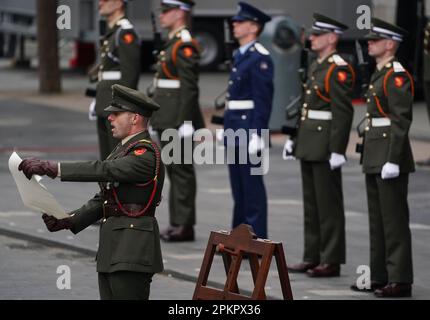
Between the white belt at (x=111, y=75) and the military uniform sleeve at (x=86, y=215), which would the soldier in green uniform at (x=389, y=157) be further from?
the white belt at (x=111, y=75)

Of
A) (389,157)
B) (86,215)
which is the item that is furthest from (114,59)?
(86,215)

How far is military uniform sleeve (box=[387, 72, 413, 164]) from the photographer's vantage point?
39.2 feet

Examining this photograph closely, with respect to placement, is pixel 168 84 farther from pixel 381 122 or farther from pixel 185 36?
pixel 381 122

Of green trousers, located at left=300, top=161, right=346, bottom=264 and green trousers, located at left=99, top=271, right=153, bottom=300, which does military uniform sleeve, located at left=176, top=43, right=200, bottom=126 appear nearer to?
green trousers, located at left=300, top=161, right=346, bottom=264

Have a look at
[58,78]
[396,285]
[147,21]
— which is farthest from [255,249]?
[147,21]

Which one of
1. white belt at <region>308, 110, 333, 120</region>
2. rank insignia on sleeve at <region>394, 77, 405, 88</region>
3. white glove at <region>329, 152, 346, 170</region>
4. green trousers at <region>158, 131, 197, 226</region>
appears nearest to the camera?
rank insignia on sleeve at <region>394, 77, 405, 88</region>

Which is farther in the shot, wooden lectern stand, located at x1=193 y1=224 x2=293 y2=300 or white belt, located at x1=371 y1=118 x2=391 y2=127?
white belt, located at x1=371 y1=118 x2=391 y2=127

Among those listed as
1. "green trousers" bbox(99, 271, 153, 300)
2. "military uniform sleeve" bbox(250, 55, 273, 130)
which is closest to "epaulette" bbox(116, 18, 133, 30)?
"military uniform sleeve" bbox(250, 55, 273, 130)

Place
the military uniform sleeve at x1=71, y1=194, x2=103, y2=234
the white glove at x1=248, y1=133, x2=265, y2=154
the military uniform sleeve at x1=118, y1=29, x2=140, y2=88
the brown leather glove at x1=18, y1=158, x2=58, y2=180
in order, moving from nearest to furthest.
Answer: the brown leather glove at x1=18, y1=158, x2=58, y2=180
the military uniform sleeve at x1=71, y1=194, x2=103, y2=234
the white glove at x1=248, y1=133, x2=265, y2=154
the military uniform sleeve at x1=118, y1=29, x2=140, y2=88

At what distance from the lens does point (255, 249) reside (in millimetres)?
9133

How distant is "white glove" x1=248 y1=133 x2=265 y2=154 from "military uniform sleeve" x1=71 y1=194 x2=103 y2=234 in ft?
14.5

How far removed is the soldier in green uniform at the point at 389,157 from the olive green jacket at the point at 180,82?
268 centimetres
